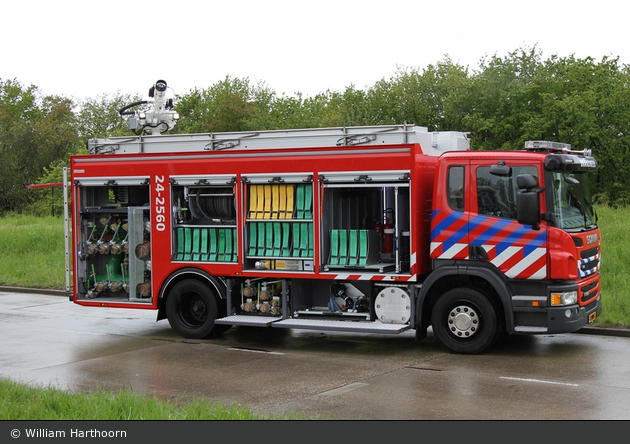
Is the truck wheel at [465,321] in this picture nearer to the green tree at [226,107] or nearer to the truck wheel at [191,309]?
the truck wheel at [191,309]

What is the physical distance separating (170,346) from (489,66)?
4531 cm

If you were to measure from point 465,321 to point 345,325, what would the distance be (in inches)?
66.1

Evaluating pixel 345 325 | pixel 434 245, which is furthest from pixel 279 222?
pixel 434 245

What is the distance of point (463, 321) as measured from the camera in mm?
10547

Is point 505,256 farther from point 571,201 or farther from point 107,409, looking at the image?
point 107,409

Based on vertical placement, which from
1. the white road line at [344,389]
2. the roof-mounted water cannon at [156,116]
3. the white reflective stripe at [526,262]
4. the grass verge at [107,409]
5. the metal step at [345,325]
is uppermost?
the roof-mounted water cannon at [156,116]

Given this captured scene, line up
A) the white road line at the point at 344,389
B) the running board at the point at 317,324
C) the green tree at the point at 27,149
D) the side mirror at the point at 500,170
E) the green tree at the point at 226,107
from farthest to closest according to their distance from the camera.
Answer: the green tree at the point at 226,107 → the green tree at the point at 27,149 → the running board at the point at 317,324 → the side mirror at the point at 500,170 → the white road line at the point at 344,389

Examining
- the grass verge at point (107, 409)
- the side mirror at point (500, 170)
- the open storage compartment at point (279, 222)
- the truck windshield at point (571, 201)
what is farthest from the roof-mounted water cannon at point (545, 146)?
the grass verge at point (107, 409)

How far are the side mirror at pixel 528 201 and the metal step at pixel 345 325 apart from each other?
225 centimetres

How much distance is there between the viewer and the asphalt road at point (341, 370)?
7.90m

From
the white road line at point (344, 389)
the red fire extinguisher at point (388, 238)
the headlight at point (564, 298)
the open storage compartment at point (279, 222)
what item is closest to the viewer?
the white road line at point (344, 389)

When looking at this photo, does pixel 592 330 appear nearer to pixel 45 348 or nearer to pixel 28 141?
pixel 45 348

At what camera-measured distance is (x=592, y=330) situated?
12312 millimetres

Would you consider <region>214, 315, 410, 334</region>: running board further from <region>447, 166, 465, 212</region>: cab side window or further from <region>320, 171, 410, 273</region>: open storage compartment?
<region>447, 166, 465, 212</region>: cab side window
